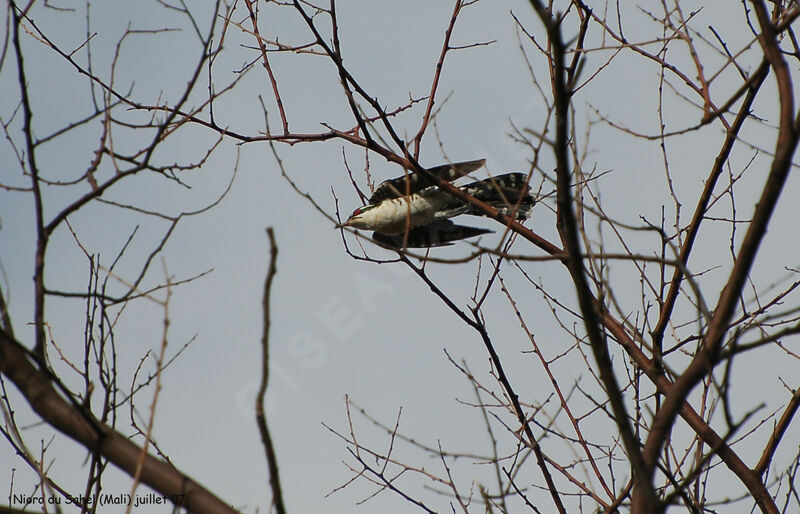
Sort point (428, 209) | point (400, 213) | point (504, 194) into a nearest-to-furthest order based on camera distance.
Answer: point (504, 194), point (428, 209), point (400, 213)

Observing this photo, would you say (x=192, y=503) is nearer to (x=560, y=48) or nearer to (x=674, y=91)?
(x=560, y=48)

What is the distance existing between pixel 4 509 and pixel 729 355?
146 cm

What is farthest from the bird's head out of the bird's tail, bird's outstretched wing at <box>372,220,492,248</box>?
the bird's tail

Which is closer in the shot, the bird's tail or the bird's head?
the bird's tail

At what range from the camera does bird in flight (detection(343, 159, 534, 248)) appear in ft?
16.6

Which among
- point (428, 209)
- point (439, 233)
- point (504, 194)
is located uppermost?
point (428, 209)

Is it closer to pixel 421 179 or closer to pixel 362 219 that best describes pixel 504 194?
pixel 421 179

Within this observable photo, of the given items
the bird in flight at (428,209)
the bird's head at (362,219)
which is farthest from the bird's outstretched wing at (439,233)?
the bird's head at (362,219)

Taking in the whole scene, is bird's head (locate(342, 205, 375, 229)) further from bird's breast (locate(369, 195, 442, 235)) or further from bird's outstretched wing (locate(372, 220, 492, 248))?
bird's outstretched wing (locate(372, 220, 492, 248))

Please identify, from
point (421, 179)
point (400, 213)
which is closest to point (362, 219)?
point (400, 213)

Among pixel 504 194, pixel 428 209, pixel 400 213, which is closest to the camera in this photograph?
pixel 504 194

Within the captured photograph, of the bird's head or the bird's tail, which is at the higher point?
the bird's head

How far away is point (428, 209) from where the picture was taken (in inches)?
215

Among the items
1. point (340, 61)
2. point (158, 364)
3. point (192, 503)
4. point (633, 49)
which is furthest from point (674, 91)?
point (192, 503)
